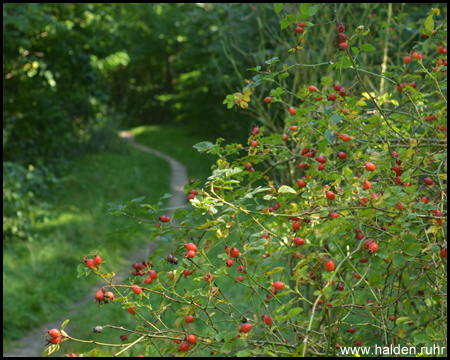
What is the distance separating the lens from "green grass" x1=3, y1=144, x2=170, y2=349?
473cm

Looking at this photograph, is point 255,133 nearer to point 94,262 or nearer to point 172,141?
point 94,262

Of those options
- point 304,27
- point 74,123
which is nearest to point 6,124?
point 74,123

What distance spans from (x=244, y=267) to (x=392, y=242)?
457 millimetres

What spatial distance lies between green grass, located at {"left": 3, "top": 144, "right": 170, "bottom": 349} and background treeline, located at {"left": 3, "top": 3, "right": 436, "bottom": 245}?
47cm

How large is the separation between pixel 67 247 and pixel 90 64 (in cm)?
437

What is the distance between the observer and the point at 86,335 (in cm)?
405

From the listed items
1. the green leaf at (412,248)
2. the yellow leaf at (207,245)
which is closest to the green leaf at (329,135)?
the green leaf at (412,248)

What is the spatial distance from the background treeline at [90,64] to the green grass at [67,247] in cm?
47

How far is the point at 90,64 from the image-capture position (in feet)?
29.6

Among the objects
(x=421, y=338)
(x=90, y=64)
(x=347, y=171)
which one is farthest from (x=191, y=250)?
(x=90, y=64)

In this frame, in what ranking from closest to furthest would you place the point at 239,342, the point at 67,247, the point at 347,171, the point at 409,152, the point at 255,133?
the point at 239,342 < the point at 347,171 < the point at 409,152 < the point at 255,133 < the point at 67,247

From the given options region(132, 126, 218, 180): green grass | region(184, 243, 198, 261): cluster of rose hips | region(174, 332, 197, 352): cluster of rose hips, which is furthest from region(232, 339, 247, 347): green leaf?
region(132, 126, 218, 180): green grass

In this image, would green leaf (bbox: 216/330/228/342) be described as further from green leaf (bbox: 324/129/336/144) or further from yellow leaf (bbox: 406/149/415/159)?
yellow leaf (bbox: 406/149/415/159)

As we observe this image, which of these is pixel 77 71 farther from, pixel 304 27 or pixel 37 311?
pixel 304 27
